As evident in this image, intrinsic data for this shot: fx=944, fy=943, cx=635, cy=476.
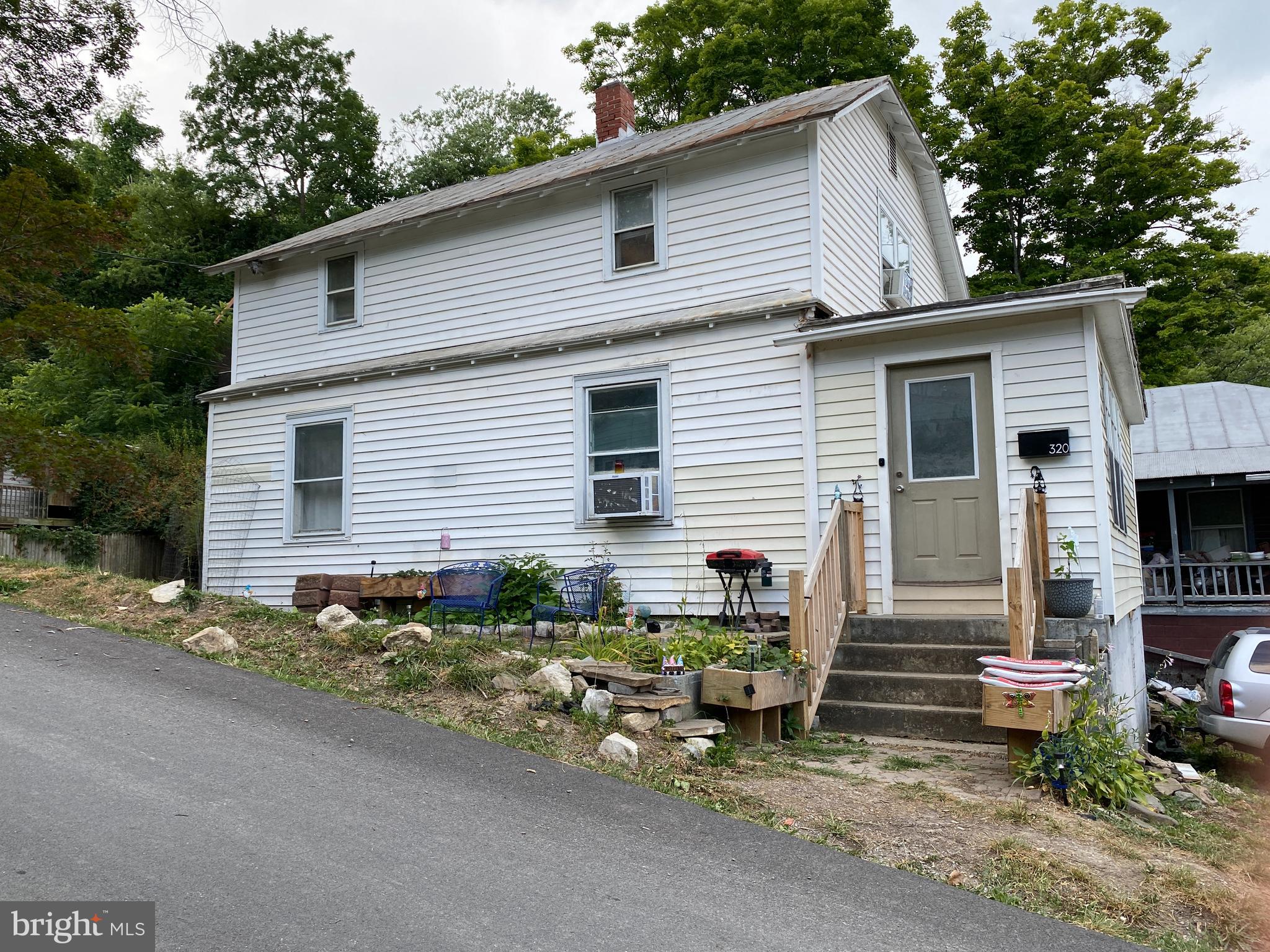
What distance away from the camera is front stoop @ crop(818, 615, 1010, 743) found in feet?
23.8

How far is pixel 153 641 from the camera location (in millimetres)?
7918

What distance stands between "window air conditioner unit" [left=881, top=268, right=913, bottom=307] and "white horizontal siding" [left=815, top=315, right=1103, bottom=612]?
321 centimetres

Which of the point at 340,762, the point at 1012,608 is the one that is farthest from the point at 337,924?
the point at 1012,608

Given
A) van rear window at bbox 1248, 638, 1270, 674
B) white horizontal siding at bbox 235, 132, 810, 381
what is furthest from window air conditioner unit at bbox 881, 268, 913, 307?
van rear window at bbox 1248, 638, 1270, 674

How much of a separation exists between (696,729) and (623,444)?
14.8 ft

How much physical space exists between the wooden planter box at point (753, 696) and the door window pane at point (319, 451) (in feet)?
24.3

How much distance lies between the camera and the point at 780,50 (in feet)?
76.5

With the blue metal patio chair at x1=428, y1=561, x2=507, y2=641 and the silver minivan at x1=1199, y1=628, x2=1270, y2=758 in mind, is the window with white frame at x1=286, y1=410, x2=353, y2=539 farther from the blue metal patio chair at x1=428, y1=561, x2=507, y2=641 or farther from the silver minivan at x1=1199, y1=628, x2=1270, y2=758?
the silver minivan at x1=1199, y1=628, x2=1270, y2=758

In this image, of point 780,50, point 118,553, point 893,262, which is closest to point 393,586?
point 893,262

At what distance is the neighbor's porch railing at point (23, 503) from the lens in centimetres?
1895

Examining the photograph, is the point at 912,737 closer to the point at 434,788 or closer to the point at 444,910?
the point at 434,788

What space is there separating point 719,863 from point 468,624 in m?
6.11

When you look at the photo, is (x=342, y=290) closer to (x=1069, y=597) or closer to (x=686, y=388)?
(x=686, y=388)

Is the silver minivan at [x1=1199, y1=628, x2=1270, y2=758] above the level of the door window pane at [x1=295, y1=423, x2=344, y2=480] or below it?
below
